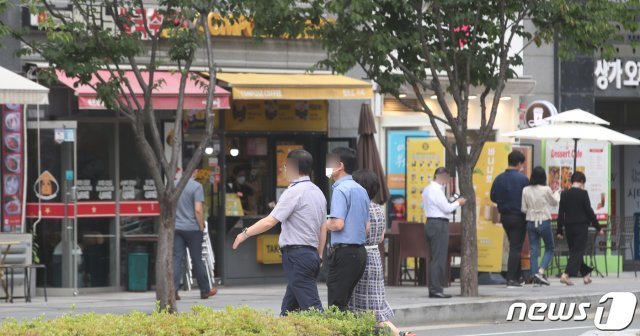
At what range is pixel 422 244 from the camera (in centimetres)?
2119

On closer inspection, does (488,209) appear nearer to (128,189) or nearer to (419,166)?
(419,166)

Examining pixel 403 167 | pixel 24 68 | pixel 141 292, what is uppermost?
pixel 24 68

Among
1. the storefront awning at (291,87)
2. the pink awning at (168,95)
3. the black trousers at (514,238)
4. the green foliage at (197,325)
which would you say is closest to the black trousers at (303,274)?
the green foliage at (197,325)

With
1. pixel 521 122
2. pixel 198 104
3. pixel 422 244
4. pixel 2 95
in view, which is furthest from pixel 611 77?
pixel 2 95

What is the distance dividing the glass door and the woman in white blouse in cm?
709

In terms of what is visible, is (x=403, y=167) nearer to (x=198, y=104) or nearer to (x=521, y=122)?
(x=521, y=122)

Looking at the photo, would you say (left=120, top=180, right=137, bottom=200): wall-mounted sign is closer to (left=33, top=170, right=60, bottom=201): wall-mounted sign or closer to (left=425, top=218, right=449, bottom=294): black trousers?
(left=33, top=170, right=60, bottom=201): wall-mounted sign

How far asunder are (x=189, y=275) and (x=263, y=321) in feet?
41.9

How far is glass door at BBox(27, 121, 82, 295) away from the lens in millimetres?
20547

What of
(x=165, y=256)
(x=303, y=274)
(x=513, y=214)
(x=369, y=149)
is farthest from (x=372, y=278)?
(x=369, y=149)

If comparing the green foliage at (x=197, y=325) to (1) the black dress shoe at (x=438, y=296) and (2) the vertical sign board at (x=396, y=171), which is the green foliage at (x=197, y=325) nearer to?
(1) the black dress shoe at (x=438, y=296)

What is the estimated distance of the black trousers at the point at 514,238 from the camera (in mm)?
21172

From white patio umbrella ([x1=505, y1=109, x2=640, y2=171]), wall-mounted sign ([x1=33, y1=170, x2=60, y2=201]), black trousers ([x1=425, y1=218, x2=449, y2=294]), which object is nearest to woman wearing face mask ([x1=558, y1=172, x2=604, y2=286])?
white patio umbrella ([x1=505, y1=109, x2=640, y2=171])

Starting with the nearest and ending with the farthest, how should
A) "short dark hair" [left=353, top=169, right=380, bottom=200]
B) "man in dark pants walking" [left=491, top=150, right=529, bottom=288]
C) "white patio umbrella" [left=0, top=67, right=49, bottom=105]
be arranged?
"short dark hair" [left=353, top=169, right=380, bottom=200]
"white patio umbrella" [left=0, top=67, right=49, bottom=105]
"man in dark pants walking" [left=491, top=150, right=529, bottom=288]
